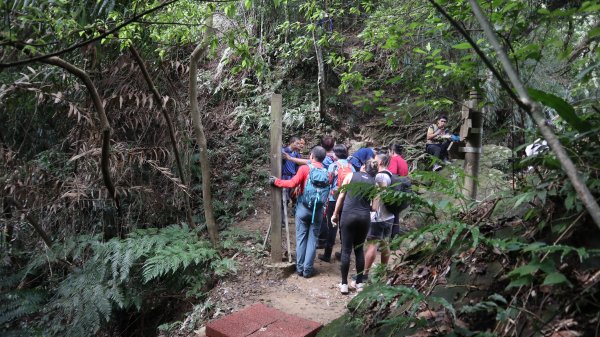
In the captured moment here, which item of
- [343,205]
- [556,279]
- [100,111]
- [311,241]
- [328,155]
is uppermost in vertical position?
[100,111]

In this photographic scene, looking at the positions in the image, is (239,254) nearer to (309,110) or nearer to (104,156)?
(104,156)

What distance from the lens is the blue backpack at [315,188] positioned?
19.5ft

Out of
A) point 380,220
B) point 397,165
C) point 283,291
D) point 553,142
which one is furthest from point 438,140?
point 553,142

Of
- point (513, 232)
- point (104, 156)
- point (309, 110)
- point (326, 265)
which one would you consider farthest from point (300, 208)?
point (309, 110)

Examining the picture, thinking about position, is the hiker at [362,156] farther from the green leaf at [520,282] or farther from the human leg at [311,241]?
the green leaf at [520,282]

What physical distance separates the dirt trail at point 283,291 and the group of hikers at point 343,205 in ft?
0.73

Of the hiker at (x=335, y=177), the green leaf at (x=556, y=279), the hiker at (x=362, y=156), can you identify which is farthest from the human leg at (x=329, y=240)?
the green leaf at (x=556, y=279)

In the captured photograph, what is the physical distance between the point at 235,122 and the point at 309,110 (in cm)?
228

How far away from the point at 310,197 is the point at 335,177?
0.73m

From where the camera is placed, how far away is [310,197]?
5953 millimetres

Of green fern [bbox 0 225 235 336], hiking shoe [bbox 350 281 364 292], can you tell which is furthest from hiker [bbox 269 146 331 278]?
green fern [bbox 0 225 235 336]

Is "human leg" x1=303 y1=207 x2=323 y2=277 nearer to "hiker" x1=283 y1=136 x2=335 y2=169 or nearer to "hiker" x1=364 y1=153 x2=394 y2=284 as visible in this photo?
"hiker" x1=364 y1=153 x2=394 y2=284

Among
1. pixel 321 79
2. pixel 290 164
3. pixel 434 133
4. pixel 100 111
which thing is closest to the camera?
pixel 100 111

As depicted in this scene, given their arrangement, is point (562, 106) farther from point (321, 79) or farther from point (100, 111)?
point (321, 79)
